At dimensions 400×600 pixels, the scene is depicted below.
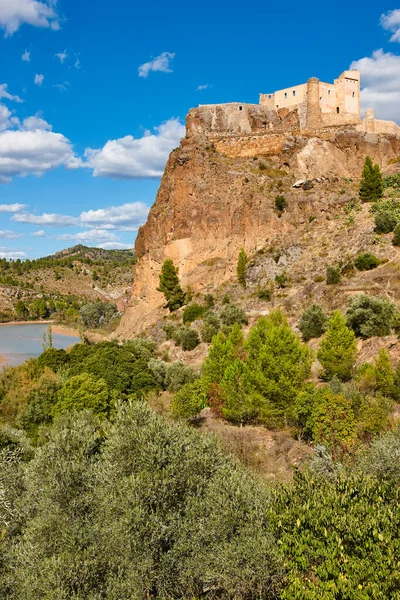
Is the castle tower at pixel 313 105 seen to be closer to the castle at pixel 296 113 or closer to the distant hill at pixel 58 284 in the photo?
the castle at pixel 296 113

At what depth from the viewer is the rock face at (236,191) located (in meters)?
47.0

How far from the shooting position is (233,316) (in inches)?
1555

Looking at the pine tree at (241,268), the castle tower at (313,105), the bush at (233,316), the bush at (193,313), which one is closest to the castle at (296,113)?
the castle tower at (313,105)

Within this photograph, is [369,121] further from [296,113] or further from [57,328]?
[57,328]

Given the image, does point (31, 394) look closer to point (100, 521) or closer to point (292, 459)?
point (292, 459)

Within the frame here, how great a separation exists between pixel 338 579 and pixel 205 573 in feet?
8.78

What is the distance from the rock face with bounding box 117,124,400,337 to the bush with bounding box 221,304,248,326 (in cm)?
770

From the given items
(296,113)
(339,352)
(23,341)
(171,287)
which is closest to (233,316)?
(171,287)

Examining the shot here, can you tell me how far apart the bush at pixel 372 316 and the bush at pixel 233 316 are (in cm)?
1206

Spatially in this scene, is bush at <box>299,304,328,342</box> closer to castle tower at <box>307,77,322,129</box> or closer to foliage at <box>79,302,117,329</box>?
castle tower at <box>307,77,322,129</box>

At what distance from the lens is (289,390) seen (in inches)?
882

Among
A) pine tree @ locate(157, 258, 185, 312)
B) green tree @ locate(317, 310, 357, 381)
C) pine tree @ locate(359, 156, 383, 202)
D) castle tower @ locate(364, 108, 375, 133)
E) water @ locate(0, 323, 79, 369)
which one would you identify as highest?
castle tower @ locate(364, 108, 375, 133)

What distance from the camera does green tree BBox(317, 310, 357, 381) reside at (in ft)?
79.5

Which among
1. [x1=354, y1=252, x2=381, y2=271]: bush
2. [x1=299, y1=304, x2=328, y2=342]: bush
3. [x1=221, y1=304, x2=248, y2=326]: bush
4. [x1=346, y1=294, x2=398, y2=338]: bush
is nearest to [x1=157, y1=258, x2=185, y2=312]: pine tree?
[x1=221, y1=304, x2=248, y2=326]: bush
